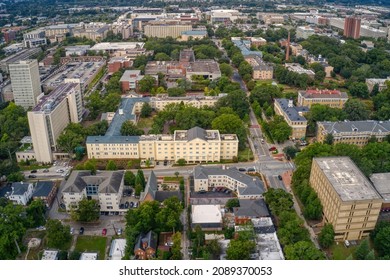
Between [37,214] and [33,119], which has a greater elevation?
[33,119]

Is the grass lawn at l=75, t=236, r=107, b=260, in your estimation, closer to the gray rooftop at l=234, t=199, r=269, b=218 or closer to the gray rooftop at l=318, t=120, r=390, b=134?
the gray rooftop at l=234, t=199, r=269, b=218

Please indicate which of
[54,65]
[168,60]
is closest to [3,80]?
[54,65]

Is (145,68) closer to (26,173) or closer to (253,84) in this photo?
(253,84)

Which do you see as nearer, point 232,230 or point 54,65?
point 232,230

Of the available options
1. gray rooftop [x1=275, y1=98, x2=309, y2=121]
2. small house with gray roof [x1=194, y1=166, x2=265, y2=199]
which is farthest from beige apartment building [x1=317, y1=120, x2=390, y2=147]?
small house with gray roof [x1=194, y1=166, x2=265, y2=199]

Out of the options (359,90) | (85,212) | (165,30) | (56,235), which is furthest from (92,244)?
(165,30)

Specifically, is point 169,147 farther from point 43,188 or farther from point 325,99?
point 325,99
